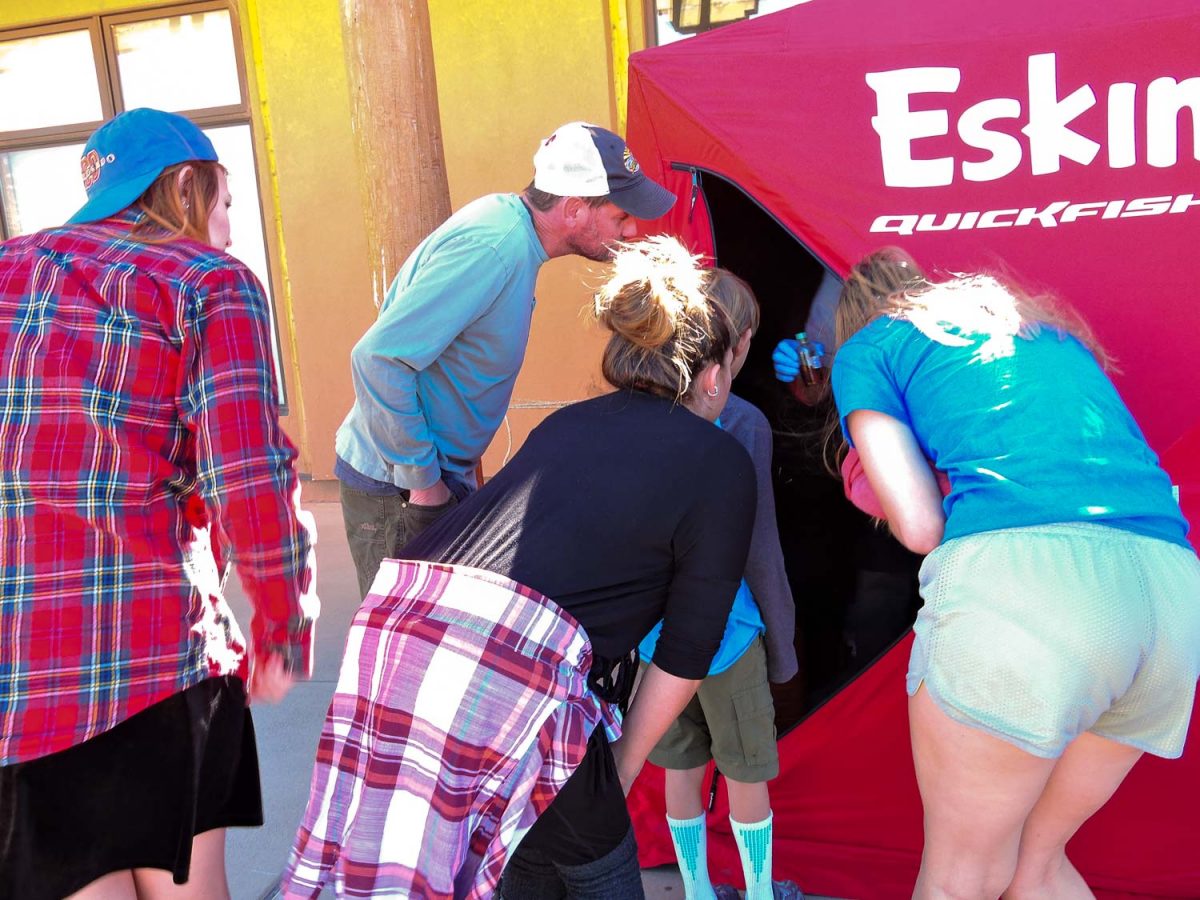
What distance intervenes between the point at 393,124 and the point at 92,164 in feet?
4.61

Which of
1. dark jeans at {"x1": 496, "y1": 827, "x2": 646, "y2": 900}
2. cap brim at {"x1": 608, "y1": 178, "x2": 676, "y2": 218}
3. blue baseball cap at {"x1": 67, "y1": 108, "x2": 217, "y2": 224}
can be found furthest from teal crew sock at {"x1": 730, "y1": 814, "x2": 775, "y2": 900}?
blue baseball cap at {"x1": 67, "y1": 108, "x2": 217, "y2": 224}

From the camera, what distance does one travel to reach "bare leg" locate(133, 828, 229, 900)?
66.9 inches

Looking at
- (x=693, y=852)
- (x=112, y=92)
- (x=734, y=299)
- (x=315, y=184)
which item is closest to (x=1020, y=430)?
(x=734, y=299)

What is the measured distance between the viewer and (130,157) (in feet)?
5.68

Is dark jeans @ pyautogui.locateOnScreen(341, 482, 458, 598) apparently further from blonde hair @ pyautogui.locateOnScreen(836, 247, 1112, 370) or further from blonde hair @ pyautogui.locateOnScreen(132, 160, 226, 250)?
blonde hair @ pyautogui.locateOnScreen(836, 247, 1112, 370)

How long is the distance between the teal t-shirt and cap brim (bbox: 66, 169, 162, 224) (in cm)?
123

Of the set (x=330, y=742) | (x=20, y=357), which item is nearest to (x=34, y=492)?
(x=20, y=357)

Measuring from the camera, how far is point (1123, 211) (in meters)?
2.19

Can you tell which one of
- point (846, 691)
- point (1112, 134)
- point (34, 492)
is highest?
point (1112, 134)

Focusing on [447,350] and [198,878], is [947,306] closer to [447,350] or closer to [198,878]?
[447,350]

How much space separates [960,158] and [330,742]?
1710mm

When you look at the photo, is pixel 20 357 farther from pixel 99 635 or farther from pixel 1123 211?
pixel 1123 211

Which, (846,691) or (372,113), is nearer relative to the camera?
(846,691)

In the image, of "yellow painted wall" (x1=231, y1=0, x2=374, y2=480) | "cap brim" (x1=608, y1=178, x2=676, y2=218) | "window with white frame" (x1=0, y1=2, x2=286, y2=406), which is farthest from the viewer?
"window with white frame" (x1=0, y1=2, x2=286, y2=406)
